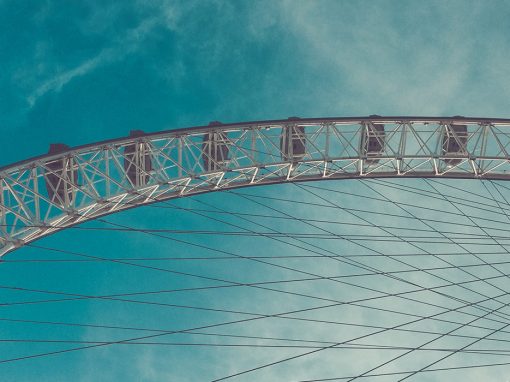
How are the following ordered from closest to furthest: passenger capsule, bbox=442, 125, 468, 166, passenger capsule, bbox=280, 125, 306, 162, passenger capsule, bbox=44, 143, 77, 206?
passenger capsule, bbox=44, 143, 77, 206 < passenger capsule, bbox=280, 125, 306, 162 < passenger capsule, bbox=442, 125, 468, 166

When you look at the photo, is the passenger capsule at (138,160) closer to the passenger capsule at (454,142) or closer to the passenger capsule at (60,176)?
the passenger capsule at (60,176)

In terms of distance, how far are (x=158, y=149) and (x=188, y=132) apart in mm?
1186

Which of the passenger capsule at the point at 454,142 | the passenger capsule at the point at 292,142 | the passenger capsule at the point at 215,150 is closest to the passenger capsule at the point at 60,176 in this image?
the passenger capsule at the point at 215,150

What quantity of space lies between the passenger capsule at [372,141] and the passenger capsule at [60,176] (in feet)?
32.6

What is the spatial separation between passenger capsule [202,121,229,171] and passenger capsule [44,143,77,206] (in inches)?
181

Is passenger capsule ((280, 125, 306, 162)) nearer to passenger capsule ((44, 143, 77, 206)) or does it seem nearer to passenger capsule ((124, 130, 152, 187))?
passenger capsule ((124, 130, 152, 187))

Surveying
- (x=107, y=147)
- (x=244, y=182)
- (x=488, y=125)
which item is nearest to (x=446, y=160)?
(x=488, y=125)

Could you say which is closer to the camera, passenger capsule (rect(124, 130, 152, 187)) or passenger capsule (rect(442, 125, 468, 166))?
passenger capsule (rect(124, 130, 152, 187))

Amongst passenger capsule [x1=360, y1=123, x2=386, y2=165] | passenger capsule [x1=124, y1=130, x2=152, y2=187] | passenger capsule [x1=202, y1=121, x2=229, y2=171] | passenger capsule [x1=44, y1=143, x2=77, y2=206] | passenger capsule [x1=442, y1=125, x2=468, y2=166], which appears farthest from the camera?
passenger capsule [x1=442, y1=125, x2=468, y2=166]

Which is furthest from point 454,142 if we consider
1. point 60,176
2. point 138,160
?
point 60,176

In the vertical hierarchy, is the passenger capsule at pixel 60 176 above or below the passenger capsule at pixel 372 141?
below

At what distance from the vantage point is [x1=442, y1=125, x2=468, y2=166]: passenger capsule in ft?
101

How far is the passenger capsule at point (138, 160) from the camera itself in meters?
28.7

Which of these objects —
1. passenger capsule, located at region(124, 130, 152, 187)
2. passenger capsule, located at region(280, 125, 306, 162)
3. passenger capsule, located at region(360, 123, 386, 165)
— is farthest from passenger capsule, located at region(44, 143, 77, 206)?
passenger capsule, located at region(360, 123, 386, 165)
